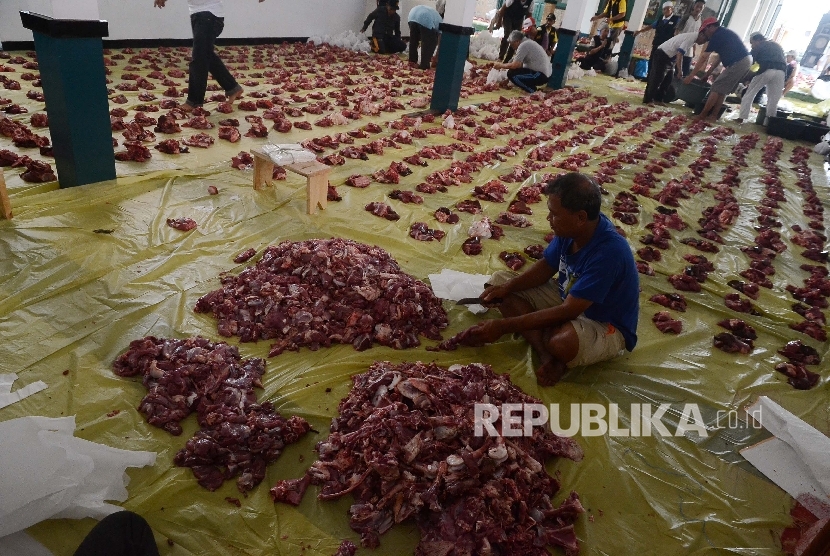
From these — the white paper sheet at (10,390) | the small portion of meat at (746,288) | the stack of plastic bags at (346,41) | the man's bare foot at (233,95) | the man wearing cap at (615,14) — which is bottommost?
the white paper sheet at (10,390)

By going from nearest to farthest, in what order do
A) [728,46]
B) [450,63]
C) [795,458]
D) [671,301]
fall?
[795,458] → [671,301] → [450,63] → [728,46]

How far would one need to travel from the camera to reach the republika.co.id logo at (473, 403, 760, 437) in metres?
2.71

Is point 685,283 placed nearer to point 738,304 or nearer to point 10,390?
point 738,304

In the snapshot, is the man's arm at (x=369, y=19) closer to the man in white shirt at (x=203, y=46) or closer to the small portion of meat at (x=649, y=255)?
the man in white shirt at (x=203, y=46)

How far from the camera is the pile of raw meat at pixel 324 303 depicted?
341 cm

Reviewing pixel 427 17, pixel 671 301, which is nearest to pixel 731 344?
pixel 671 301

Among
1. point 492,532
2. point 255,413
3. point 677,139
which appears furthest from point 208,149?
point 677,139

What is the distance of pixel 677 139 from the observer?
33.8ft

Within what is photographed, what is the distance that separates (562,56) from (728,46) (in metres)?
3.78

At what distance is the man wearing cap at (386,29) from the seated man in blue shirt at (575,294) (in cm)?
1349

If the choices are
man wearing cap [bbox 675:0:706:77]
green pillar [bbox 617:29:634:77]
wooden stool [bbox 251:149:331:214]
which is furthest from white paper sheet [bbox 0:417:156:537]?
green pillar [bbox 617:29:634:77]

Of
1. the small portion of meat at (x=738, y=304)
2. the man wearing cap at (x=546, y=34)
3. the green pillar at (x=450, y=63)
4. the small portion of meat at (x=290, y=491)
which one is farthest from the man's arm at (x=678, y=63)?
the small portion of meat at (x=290, y=491)

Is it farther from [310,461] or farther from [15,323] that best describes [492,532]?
[15,323]

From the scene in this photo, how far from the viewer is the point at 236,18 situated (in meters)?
12.9
